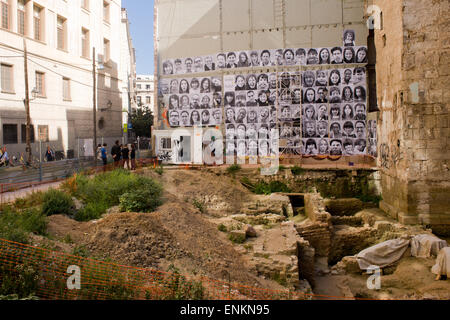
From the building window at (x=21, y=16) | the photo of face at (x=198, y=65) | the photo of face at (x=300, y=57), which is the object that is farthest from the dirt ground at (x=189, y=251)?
the building window at (x=21, y=16)

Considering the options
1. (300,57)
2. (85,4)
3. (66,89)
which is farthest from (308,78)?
(85,4)

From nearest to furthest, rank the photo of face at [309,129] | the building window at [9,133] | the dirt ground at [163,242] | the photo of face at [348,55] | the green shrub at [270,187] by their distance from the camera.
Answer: the dirt ground at [163,242] < the green shrub at [270,187] < the building window at [9,133] < the photo of face at [348,55] < the photo of face at [309,129]

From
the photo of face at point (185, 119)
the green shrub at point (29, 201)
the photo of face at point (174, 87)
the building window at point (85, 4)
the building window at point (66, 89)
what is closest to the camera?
the green shrub at point (29, 201)

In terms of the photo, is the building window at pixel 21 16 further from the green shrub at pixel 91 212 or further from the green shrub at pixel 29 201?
the green shrub at pixel 91 212

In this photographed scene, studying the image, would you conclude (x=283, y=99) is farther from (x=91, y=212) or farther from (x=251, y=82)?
(x=91, y=212)

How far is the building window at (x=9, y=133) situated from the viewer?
1953 centimetres

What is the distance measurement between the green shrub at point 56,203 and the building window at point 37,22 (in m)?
15.6

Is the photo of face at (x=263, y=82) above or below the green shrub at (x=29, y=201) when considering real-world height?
above

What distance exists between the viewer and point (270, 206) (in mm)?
14656

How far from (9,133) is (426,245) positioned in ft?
67.4

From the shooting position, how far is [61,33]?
981 inches

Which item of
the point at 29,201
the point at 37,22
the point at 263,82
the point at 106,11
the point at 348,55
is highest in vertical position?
the point at 106,11

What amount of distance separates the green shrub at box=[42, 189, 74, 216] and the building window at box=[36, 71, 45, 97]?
13833 millimetres
